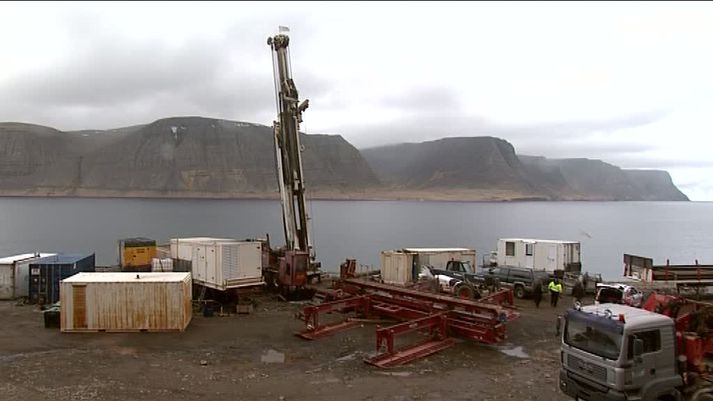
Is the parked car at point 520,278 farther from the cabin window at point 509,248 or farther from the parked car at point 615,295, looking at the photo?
the cabin window at point 509,248

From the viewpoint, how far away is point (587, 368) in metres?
13.5

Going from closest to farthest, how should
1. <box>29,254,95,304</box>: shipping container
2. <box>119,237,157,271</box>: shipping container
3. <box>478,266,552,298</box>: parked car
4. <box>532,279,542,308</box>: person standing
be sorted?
<box>29,254,95,304</box>: shipping container → <box>532,279,542,308</box>: person standing → <box>478,266,552,298</box>: parked car → <box>119,237,157,271</box>: shipping container

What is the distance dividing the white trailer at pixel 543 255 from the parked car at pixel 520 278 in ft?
12.9

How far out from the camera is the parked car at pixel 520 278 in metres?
33.6

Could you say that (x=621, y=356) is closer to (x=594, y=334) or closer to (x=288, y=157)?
(x=594, y=334)

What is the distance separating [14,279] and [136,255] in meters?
7.20

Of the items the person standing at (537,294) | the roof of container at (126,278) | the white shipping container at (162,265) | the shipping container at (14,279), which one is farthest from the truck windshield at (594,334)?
the shipping container at (14,279)

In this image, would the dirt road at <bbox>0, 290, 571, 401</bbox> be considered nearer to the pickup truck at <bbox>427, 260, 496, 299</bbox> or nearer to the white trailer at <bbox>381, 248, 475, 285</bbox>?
the pickup truck at <bbox>427, 260, 496, 299</bbox>

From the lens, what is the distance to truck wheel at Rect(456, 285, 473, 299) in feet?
93.2

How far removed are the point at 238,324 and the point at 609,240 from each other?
12354 cm

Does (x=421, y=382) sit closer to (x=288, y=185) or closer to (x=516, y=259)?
(x=288, y=185)

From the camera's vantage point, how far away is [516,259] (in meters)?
41.2

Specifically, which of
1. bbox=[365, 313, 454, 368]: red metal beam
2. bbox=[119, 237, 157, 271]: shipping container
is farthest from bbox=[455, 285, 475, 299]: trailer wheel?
bbox=[119, 237, 157, 271]: shipping container

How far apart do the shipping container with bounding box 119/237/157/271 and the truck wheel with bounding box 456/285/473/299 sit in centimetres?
1962
